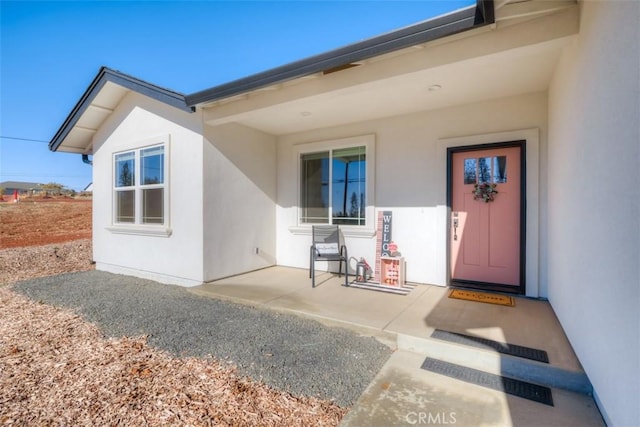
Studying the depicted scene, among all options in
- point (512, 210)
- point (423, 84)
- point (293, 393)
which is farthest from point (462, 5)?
point (293, 393)

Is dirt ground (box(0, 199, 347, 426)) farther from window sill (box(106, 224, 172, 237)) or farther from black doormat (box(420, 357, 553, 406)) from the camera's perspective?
window sill (box(106, 224, 172, 237))

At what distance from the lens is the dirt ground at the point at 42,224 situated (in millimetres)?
9703

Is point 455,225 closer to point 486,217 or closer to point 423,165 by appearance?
point 486,217

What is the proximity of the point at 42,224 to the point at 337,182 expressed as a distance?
13.0m

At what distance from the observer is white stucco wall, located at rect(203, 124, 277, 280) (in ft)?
15.7

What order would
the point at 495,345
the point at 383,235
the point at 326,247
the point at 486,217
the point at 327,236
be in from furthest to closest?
the point at 327,236 < the point at 326,247 < the point at 383,235 < the point at 486,217 < the point at 495,345

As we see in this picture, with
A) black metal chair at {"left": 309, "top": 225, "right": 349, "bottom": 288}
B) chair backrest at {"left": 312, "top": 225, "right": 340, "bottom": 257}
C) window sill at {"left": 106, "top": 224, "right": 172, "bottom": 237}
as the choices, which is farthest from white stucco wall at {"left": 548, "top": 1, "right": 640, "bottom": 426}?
window sill at {"left": 106, "top": 224, "right": 172, "bottom": 237}

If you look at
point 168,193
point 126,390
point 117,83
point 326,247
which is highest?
point 117,83

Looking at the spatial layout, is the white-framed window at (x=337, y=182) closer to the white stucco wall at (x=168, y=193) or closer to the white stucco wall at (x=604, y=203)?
the white stucco wall at (x=168, y=193)

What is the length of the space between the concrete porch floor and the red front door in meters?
0.51

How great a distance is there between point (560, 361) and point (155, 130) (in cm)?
626

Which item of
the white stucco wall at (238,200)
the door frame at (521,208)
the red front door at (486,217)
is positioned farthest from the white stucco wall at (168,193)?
the red front door at (486,217)

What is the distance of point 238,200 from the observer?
5238 mm

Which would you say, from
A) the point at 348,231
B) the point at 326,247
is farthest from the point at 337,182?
the point at 326,247
